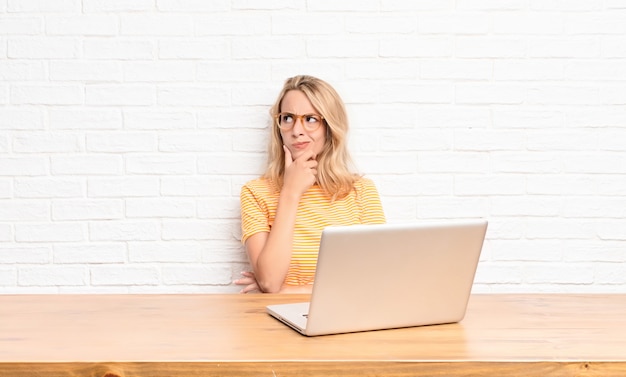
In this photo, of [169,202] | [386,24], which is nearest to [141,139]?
[169,202]

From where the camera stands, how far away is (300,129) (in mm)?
2338

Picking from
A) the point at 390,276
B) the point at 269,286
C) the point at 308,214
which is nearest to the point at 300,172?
the point at 308,214

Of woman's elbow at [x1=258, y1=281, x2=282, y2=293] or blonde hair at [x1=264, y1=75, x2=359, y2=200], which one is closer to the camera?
woman's elbow at [x1=258, y1=281, x2=282, y2=293]

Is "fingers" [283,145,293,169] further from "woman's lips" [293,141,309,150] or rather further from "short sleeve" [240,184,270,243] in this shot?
"short sleeve" [240,184,270,243]

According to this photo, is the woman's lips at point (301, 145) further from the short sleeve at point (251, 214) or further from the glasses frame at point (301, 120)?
the short sleeve at point (251, 214)

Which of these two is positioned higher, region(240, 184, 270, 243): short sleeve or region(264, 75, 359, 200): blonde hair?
region(264, 75, 359, 200): blonde hair

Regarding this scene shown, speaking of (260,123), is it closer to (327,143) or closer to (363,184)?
(327,143)

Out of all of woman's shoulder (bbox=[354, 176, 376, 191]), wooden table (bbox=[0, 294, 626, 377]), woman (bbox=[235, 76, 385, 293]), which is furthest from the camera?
woman's shoulder (bbox=[354, 176, 376, 191])

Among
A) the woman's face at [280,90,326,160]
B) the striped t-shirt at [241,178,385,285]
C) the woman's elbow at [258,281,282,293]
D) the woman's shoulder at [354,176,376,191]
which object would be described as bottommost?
the woman's elbow at [258,281,282,293]

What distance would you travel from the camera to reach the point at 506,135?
2492 millimetres

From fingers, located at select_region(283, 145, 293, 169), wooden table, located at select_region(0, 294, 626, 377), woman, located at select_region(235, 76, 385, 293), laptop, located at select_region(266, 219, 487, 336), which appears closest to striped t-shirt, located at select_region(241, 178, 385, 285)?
woman, located at select_region(235, 76, 385, 293)

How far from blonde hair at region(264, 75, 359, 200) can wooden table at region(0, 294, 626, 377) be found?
0.81 metres

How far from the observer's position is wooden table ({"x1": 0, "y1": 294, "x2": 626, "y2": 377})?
1095 millimetres

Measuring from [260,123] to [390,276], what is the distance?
1302 millimetres
